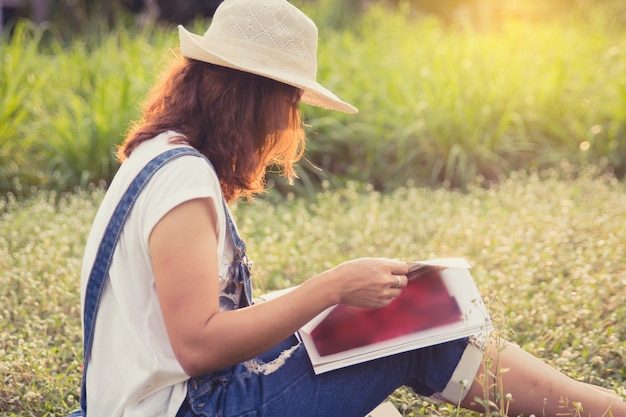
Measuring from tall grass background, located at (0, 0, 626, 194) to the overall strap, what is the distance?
150 inches

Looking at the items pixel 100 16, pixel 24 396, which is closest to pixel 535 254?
pixel 24 396

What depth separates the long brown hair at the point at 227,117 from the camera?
195cm

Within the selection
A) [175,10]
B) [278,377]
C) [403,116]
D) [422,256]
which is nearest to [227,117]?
[278,377]

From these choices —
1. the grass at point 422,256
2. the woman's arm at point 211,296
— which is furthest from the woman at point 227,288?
the grass at point 422,256

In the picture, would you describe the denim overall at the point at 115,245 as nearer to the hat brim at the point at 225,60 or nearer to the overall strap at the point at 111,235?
the overall strap at the point at 111,235

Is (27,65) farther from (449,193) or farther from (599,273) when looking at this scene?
(599,273)

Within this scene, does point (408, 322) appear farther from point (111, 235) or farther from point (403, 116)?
point (403, 116)

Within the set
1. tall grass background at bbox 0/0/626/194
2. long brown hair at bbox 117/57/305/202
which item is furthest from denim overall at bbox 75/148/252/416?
tall grass background at bbox 0/0/626/194

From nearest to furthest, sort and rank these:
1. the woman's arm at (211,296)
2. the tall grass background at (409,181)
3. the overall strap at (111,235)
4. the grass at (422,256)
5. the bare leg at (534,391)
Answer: the woman's arm at (211,296) → the overall strap at (111,235) → the bare leg at (534,391) → the grass at (422,256) → the tall grass background at (409,181)

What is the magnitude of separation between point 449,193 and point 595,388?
3378 mm

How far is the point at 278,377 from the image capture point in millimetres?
1983

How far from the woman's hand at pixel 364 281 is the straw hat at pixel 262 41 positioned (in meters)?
0.45

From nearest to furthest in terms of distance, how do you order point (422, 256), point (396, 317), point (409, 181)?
1. point (396, 317)
2. point (422, 256)
3. point (409, 181)

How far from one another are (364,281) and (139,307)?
51 cm
